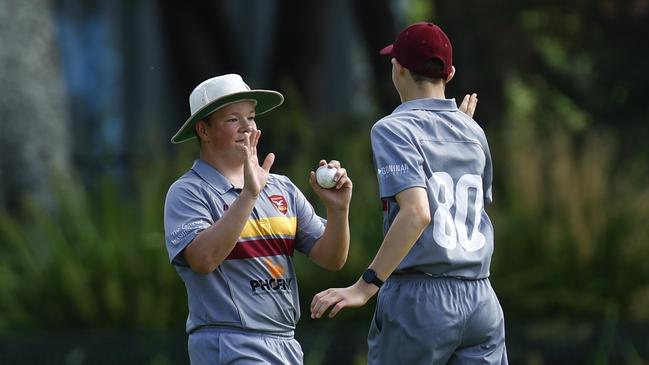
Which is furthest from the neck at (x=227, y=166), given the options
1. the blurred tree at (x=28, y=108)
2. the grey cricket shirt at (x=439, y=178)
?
the blurred tree at (x=28, y=108)

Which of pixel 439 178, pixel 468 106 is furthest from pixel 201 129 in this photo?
pixel 468 106

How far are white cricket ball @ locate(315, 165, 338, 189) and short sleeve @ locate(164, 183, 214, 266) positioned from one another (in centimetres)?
40

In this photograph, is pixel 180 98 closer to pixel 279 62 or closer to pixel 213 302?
pixel 279 62

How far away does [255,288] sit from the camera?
4961mm

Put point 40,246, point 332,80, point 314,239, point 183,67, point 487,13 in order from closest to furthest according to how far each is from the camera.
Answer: point 314,239 < point 40,246 < point 487,13 < point 183,67 < point 332,80

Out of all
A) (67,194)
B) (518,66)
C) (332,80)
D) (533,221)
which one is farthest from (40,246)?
(332,80)

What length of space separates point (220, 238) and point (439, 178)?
83cm

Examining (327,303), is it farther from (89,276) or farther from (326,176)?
(89,276)

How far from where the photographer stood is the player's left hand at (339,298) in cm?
475

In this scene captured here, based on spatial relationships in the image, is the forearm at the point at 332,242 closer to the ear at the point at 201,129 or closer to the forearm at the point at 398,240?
the forearm at the point at 398,240

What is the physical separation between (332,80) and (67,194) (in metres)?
10.3

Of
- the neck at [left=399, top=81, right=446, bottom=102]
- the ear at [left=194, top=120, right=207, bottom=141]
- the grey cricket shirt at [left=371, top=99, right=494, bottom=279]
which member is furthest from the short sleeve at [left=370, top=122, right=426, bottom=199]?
the ear at [left=194, top=120, right=207, bottom=141]

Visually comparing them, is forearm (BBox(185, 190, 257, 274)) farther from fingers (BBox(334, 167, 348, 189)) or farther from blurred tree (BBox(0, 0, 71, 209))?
blurred tree (BBox(0, 0, 71, 209))

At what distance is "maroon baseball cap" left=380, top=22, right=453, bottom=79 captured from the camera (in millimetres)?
5105
